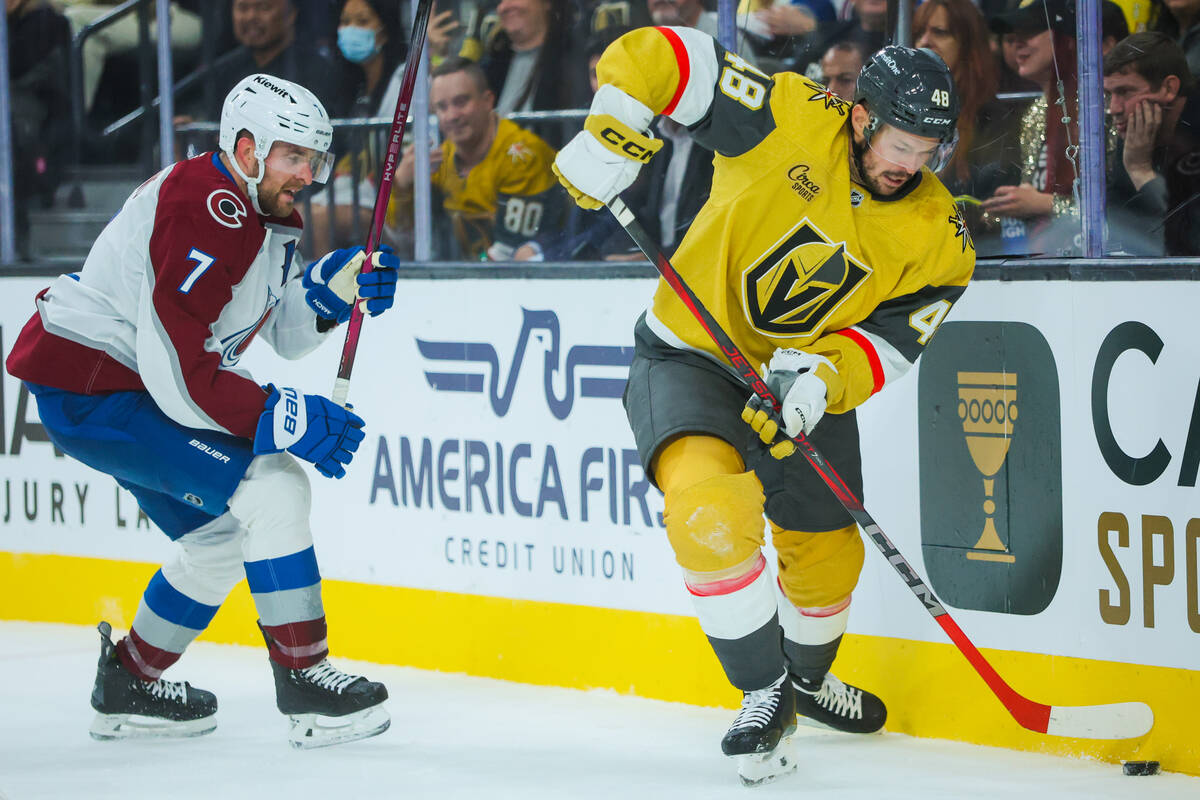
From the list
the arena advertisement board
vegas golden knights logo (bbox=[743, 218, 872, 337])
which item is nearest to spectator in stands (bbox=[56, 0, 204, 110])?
the arena advertisement board

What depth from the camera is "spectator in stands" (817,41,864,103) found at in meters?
3.36

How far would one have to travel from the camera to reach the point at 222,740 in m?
3.24

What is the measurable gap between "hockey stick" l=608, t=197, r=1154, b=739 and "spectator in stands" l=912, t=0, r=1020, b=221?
0.70 metres

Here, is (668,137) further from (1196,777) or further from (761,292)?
(1196,777)

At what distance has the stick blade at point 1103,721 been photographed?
9.18ft

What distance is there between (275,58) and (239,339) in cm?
134

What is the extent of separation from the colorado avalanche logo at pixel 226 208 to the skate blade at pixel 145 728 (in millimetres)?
1081

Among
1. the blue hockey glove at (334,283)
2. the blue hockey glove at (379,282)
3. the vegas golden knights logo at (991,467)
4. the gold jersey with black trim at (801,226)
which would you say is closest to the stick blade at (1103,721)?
the vegas golden knights logo at (991,467)

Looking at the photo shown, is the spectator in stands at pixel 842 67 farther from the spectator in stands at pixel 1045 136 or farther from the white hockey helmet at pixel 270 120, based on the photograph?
the white hockey helmet at pixel 270 120

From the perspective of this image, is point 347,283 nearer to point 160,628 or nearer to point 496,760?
point 160,628

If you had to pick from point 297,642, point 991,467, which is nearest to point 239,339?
point 297,642

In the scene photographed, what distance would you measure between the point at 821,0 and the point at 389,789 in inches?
73.7

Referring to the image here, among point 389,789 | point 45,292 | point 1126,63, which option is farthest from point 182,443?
point 1126,63

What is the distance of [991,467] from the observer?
3.05m
